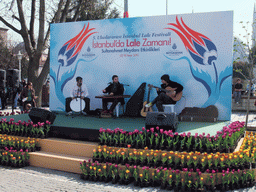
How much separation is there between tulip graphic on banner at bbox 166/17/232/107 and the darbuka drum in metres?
3.06

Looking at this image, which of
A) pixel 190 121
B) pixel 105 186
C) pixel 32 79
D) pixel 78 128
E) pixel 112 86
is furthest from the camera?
pixel 32 79

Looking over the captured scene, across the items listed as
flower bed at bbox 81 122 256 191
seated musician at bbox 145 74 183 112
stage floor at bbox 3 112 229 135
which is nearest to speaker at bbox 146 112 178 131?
flower bed at bbox 81 122 256 191

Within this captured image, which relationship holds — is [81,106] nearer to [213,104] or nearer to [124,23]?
[124,23]

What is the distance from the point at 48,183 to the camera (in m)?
5.07

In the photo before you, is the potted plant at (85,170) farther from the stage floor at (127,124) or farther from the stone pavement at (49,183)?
the stage floor at (127,124)

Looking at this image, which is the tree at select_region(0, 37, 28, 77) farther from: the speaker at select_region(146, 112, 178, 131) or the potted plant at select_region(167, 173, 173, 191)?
the potted plant at select_region(167, 173, 173, 191)

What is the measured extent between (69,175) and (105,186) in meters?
0.97

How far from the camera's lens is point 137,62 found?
29.3 feet

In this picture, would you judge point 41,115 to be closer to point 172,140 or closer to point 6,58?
point 172,140

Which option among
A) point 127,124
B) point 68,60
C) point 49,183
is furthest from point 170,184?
point 68,60

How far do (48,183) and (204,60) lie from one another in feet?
16.8

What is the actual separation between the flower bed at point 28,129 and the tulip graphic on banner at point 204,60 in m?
4.05

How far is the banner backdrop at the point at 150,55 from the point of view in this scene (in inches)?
321

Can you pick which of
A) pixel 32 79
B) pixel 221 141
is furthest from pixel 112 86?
pixel 32 79
